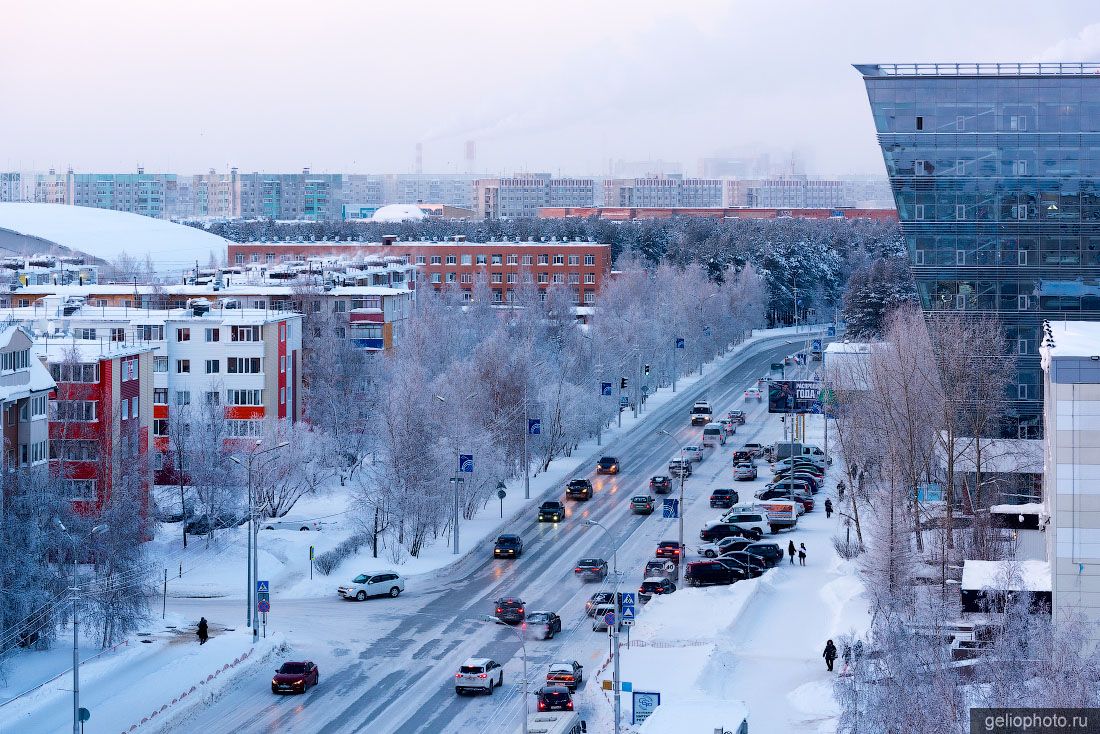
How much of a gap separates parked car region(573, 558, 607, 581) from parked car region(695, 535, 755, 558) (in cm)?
328

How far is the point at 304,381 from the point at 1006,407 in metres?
30.4

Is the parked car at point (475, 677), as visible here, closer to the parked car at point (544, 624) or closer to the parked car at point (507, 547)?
the parked car at point (544, 624)

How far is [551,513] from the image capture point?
51469 mm

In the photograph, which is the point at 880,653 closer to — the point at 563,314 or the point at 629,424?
the point at 629,424

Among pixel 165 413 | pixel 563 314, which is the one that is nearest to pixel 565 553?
pixel 165 413

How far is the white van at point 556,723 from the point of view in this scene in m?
28.2

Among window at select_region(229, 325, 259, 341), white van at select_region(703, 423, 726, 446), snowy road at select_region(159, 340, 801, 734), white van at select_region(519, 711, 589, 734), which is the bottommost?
snowy road at select_region(159, 340, 801, 734)

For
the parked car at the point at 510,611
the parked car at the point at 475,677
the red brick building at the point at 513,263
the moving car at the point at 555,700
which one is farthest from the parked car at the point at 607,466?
the red brick building at the point at 513,263

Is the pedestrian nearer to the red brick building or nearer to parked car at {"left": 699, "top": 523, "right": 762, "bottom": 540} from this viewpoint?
parked car at {"left": 699, "top": 523, "right": 762, "bottom": 540}

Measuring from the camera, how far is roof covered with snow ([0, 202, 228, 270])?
135125mm

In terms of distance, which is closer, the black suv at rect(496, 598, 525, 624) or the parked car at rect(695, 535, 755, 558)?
the black suv at rect(496, 598, 525, 624)

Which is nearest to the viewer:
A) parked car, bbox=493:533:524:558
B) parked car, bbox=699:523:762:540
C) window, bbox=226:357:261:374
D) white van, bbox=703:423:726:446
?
parked car, bbox=493:533:524:558

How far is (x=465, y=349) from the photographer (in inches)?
3061

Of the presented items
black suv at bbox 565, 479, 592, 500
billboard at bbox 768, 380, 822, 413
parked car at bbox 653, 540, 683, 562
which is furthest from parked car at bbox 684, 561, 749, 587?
billboard at bbox 768, 380, 822, 413
